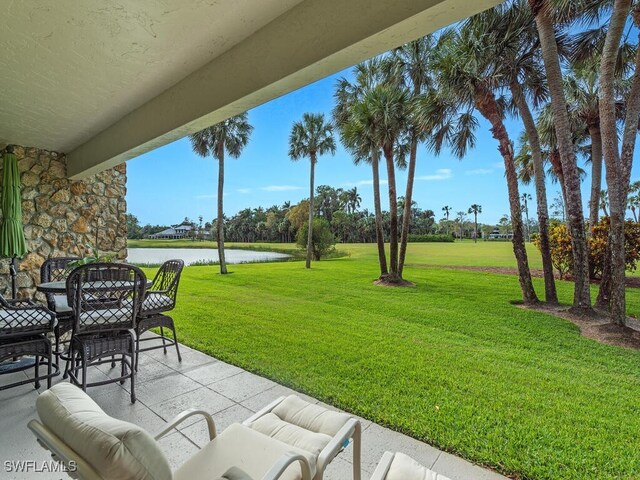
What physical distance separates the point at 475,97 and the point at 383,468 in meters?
7.78

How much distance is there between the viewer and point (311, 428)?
4.94 ft

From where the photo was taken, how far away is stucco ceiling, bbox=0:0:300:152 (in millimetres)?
1647

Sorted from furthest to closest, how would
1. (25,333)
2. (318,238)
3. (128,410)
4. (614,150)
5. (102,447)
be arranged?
(318,238) → (614,150) → (25,333) → (128,410) → (102,447)

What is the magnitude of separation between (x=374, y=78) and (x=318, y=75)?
1077 centimetres

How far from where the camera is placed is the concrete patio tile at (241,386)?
2.65m

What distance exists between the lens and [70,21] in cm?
173

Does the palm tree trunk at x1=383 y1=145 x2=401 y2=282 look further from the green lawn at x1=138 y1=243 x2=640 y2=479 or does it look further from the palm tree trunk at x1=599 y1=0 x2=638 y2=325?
the palm tree trunk at x1=599 y1=0 x2=638 y2=325

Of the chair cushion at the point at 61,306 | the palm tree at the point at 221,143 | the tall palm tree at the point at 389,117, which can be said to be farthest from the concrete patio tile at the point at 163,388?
the palm tree at the point at 221,143

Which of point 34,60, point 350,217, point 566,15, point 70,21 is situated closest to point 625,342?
point 566,15

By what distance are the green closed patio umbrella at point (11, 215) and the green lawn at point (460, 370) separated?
2154 mm

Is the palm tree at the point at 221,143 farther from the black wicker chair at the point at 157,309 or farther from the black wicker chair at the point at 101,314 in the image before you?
the black wicker chair at the point at 101,314

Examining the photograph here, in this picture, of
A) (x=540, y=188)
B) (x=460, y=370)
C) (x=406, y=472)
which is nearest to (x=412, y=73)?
(x=540, y=188)

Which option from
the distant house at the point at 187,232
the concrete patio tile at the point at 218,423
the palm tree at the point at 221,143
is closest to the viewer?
the concrete patio tile at the point at 218,423

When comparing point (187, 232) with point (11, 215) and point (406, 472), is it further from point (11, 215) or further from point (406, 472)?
point (406, 472)
